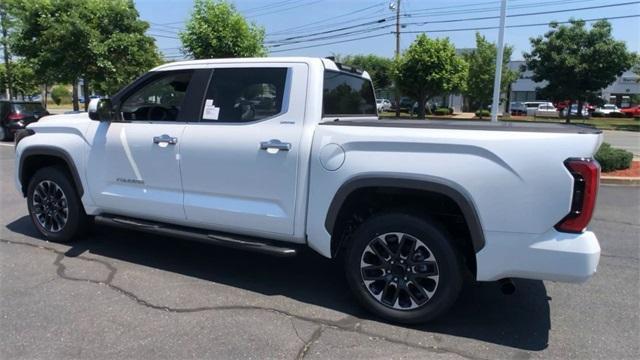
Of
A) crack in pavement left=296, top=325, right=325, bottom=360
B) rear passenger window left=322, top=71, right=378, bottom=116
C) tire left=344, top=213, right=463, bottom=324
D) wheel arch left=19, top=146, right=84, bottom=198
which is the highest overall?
rear passenger window left=322, top=71, right=378, bottom=116

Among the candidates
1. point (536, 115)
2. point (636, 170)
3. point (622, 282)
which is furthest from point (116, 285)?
point (536, 115)

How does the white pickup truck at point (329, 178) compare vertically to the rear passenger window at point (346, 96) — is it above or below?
below

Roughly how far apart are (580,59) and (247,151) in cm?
3173

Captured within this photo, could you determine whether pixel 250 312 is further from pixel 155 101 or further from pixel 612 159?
pixel 612 159

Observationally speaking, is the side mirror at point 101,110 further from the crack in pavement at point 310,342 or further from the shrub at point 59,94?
the shrub at point 59,94

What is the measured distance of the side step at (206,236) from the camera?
3.90 m

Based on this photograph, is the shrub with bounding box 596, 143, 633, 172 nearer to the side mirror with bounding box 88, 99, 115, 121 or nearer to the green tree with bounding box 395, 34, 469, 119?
the side mirror with bounding box 88, 99, 115, 121

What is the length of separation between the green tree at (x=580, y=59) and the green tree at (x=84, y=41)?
2411 centimetres

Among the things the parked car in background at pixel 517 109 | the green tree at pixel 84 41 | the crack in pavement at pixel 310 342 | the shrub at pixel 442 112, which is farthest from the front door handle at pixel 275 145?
the parked car in background at pixel 517 109

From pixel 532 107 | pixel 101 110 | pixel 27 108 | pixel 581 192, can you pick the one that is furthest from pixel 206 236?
pixel 532 107

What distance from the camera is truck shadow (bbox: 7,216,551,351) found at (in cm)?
357

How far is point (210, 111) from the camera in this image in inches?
168

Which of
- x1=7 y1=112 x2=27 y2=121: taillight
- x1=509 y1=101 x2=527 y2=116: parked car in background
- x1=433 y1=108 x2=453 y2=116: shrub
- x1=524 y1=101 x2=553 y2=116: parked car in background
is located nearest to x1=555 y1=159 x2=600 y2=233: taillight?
x1=7 y1=112 x2=27 y2=121: taillight

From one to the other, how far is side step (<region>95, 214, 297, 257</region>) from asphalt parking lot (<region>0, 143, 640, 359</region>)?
0.42 m
